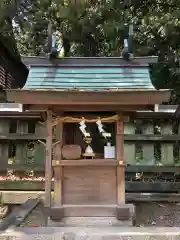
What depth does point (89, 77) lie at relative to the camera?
5805mm

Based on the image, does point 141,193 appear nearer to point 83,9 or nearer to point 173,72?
point 173,72

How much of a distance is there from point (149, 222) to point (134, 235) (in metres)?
2.80

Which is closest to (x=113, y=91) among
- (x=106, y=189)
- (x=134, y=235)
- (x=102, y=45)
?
(x=106, y=189)

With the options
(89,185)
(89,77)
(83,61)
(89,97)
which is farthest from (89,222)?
(83,61)

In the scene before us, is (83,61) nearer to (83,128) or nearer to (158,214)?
(83,128)

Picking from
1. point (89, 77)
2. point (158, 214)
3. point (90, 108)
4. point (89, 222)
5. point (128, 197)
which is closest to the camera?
point (89, 222)

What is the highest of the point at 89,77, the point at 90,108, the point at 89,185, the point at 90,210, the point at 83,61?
the point at 83,61

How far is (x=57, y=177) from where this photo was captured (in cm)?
552

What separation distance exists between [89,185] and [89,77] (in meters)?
1.89

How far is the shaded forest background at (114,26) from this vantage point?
9.09 meters

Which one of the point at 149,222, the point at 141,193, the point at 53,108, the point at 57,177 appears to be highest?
the point at 53,108

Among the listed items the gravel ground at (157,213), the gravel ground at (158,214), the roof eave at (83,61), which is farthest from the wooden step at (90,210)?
the roof eave at (83,61)

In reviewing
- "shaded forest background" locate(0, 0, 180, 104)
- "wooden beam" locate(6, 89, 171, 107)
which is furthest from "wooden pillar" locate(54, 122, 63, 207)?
"shaded forest background" locate(0, 0, 180, 104)

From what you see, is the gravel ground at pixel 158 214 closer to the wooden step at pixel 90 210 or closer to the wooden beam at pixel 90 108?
the wooden step at pixel 90 210
